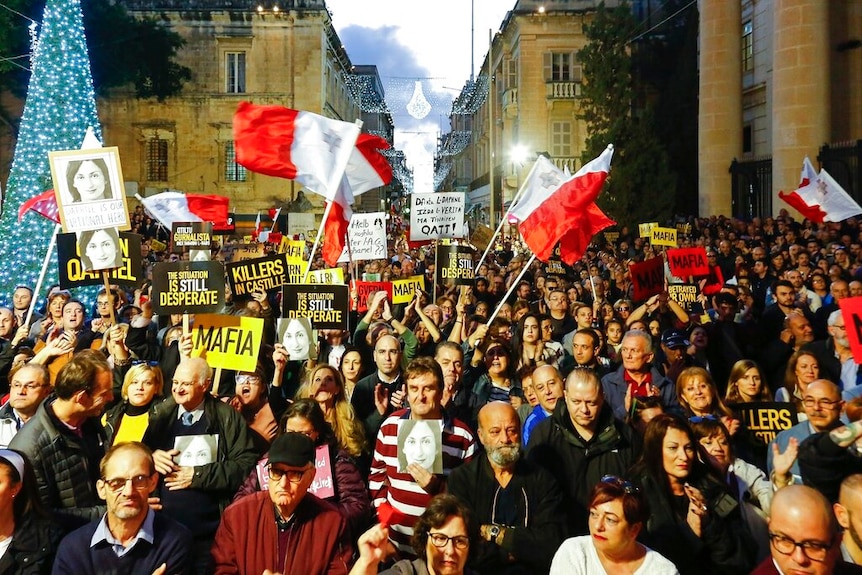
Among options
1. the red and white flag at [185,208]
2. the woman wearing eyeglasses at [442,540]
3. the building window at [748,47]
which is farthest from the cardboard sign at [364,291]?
the building window at [748,47]

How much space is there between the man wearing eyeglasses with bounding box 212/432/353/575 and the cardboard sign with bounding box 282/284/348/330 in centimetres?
418

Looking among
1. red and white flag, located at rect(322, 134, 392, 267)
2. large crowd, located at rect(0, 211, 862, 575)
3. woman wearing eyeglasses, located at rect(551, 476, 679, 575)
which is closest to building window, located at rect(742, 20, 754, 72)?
red and white flag, located at rect(322, 134, 392, 267)

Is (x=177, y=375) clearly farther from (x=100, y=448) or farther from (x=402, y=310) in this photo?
(x=402, y=310)

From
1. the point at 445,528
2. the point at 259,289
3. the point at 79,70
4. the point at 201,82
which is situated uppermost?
the point at 201,82

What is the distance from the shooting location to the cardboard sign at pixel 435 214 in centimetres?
1278

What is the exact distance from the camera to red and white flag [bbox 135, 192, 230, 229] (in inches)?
655

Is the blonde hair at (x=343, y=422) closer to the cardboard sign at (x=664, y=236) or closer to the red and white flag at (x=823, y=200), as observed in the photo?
the cardboard sign at (x=664, y=236)

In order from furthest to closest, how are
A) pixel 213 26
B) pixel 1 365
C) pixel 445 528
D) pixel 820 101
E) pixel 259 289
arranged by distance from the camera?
pixel 213 26, pixel 820 101, pixel 259 289, pixel 1 365, pixel 445 528

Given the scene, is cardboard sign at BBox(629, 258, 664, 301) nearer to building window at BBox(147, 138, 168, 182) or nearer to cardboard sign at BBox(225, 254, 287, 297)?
cardboard sign at BBox(225, 254, 287, 297)

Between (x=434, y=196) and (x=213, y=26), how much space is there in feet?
123

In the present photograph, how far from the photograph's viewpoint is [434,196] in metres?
12.7

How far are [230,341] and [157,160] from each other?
42301 mm

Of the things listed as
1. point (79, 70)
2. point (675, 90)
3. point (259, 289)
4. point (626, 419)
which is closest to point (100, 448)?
point (626, 419)

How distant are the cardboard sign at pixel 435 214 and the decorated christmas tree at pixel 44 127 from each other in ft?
27.0
